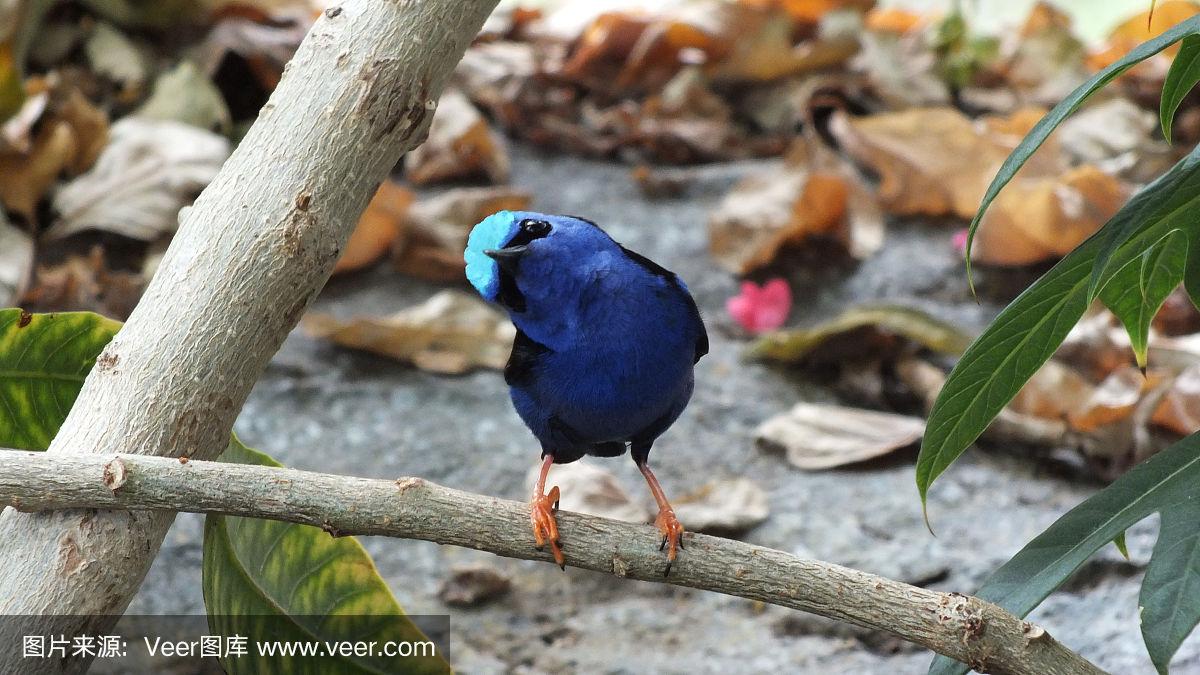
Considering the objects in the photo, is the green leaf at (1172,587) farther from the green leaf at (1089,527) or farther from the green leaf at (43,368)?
the green leaf at (43,368)

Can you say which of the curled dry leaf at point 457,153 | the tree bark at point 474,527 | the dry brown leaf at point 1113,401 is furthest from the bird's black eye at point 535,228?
the curled dry leaf at point 457,153

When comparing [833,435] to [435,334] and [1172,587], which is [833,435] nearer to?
[435,334]

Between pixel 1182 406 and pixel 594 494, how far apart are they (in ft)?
4.68

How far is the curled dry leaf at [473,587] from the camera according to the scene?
2510mm

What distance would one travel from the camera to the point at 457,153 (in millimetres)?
4332

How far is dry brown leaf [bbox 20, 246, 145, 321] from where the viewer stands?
3.26 metres

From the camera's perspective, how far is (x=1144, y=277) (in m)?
1.87

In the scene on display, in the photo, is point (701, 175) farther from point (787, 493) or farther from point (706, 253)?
point (787, 493)

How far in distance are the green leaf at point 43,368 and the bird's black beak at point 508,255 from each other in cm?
→ 78

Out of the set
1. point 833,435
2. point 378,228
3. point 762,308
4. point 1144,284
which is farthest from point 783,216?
point 1144,284

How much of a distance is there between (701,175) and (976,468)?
1.88 meters

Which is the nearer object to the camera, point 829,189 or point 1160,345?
point 1160,345

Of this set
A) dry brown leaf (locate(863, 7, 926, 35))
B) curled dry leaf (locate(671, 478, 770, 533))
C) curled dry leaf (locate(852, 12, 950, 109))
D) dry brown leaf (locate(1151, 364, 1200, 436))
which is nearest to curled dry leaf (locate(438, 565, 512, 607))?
curled dry leaf (locate(671, 478, 770, 533))

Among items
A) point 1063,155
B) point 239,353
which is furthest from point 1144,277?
point 1063,155
